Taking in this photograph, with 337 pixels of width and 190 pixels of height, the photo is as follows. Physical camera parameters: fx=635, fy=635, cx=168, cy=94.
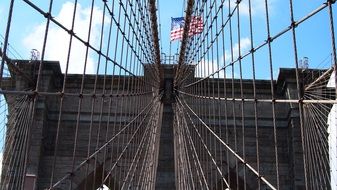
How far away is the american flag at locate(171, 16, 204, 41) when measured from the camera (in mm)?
16881

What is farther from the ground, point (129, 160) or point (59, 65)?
point (59, 65)

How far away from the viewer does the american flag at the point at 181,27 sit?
55.4 ft

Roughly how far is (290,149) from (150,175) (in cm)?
780

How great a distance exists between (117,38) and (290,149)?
1246cm

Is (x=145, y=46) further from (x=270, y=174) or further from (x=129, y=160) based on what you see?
(x=270, y=174)

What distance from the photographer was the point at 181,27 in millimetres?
20906

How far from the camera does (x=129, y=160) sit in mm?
21625

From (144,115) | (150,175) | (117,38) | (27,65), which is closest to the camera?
(117,38)

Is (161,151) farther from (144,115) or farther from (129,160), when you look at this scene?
(144,115)

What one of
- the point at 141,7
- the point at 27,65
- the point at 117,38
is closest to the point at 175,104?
the point at 141,7

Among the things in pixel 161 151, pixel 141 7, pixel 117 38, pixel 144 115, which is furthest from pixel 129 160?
pixel 117 38

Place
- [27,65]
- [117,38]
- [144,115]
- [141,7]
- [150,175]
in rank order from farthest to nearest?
[27,65], [144,115], [150,175], [141,7], [117,38]

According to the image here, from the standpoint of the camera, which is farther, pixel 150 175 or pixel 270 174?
pixel 270 174

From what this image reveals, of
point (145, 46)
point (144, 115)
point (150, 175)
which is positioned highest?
point (145, 46)
